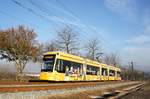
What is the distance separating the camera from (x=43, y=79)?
98.5ft

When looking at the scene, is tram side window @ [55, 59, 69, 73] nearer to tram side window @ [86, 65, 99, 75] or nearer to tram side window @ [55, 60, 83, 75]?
tram side window @ [55, 60, 83, 75]

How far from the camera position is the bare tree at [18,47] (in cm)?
5438

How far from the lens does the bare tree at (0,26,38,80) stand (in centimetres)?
5438

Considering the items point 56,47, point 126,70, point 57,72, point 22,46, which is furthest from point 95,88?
point 126,70

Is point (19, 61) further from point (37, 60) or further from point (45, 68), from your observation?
point (45, 68)

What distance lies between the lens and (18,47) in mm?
54406

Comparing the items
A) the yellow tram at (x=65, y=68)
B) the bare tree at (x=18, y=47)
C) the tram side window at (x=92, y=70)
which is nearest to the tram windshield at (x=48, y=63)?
the yellow tram at (x=65, y=68)

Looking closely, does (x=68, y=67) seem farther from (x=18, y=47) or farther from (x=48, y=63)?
(x=18, y=47)

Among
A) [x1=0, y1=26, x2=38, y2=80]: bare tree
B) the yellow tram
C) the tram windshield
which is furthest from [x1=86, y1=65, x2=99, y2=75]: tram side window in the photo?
[x1=0, y1=26, x2=38, y2=80]: bare tree

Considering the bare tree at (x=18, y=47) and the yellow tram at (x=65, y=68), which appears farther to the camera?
the bare tree at (x=18, y=47)

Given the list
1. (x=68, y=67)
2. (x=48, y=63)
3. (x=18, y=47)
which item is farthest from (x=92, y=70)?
(x=18, y=47)

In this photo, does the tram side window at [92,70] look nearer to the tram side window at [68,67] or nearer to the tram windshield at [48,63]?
the tram side window at [68,67]

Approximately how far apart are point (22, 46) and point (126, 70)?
329 feet

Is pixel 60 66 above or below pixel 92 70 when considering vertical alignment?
above
